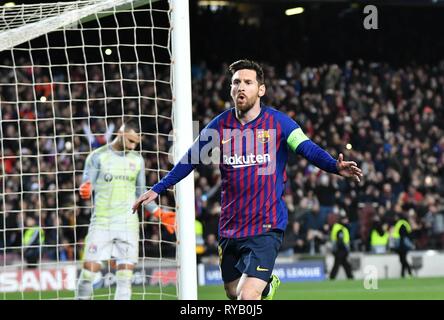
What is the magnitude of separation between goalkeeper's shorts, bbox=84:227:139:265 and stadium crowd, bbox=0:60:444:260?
6962 millimetres

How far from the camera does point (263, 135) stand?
273 inches

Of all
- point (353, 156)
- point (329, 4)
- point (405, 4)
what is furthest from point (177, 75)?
point (329, 4)

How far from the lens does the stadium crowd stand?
18.6 metres

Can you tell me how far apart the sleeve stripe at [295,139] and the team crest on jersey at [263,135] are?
163mm

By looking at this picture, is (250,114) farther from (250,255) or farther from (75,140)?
(75,140)

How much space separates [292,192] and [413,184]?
312 centimetres

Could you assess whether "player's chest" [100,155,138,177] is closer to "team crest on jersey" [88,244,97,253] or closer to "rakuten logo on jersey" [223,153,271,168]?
"team crest on jersey" [88,244,97,253]

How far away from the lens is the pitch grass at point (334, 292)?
1322 cm

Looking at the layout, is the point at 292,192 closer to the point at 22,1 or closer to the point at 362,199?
the point at 362,199

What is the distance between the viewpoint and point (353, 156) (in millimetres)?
21906

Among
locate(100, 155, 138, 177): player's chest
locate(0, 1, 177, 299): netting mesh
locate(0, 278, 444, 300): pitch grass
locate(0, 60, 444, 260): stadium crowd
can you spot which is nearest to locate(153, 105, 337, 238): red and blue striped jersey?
locate(100, 155, 138, 177): player's chest

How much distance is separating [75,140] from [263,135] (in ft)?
43.3
